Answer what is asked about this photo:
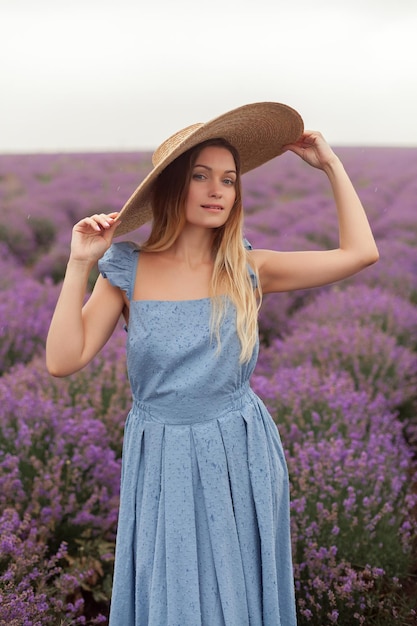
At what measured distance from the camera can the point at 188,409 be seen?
1.71m

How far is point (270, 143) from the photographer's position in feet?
6.54

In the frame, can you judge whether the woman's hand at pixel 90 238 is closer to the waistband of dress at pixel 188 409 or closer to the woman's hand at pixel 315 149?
the waistband of dress at pixel 188 409

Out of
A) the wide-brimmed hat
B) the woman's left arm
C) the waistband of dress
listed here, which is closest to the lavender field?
the waistband of dress

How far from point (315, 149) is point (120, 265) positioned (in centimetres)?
62

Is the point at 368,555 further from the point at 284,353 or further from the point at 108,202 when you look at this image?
the point at 108,202

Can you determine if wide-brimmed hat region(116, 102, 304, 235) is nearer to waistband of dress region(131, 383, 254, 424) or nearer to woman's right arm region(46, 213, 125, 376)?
woman's right arm region(46, 213, 125, 376)

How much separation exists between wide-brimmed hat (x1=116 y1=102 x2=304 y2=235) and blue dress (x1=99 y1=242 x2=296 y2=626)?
0.55 ft

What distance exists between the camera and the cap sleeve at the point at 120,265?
176 cm

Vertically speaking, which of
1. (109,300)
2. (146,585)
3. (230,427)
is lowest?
(146,585)

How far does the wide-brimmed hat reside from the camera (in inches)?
66.4

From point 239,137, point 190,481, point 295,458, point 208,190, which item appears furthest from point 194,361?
point 295,458

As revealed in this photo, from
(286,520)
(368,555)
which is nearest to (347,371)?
(368,555)

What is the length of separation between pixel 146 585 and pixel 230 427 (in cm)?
44

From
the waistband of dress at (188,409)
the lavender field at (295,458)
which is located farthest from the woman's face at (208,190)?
the lavender field at (295,458)
